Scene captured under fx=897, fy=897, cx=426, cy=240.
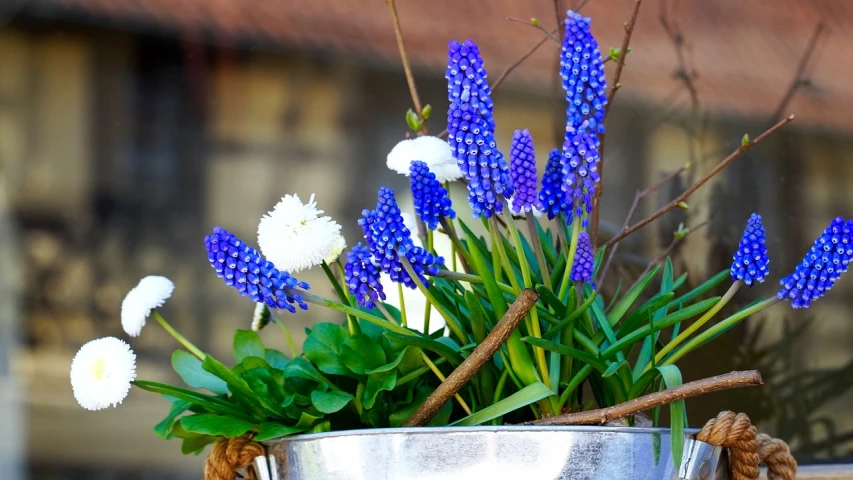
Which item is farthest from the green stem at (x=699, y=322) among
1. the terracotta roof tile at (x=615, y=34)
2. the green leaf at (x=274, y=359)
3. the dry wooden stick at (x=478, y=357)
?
the terracotta roof tile at (x=615, y=34)

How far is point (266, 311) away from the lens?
2.71 feet

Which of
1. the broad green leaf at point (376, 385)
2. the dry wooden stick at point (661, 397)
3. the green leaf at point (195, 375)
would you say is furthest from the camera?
the green leaf at point (195, 375)

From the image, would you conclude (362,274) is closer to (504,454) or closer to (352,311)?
(352,311)

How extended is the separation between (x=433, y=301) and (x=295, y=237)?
11 cm

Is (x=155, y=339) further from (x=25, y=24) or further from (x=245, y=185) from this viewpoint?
(x=25, y=24)

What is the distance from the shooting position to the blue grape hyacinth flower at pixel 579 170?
23.9 inches

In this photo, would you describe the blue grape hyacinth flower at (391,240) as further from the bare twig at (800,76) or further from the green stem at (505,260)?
the bare twig at (800,76)

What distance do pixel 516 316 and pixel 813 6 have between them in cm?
88

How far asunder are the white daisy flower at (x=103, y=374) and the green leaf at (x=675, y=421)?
39 cm

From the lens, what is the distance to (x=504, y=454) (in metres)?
0.56

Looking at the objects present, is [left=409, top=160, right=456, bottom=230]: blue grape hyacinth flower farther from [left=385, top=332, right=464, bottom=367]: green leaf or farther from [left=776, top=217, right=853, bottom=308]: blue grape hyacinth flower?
[left=776, top=217, right=853, bottom=308]: blue grape hyacinth flower

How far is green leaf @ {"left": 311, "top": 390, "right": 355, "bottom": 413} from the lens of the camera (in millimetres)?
637

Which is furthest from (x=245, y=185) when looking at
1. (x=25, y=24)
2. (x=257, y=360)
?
(x=257, y=360)

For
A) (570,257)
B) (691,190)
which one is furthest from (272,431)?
(691,190)
